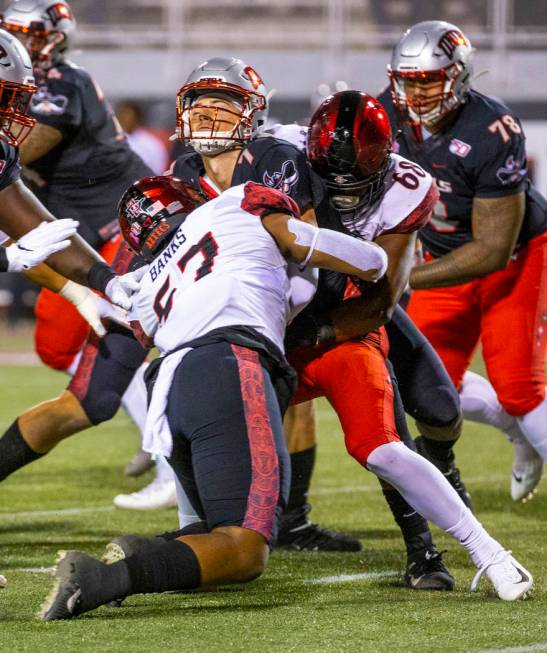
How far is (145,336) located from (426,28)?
210 cm

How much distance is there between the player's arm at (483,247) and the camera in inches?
193

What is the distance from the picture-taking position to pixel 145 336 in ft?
11.7

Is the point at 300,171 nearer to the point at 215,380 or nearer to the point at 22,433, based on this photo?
the point at 215,380

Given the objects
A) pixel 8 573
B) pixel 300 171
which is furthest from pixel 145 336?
pixel 8 573

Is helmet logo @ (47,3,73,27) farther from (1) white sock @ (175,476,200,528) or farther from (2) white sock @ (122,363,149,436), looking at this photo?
(1) white sock @ (175,476,200,528)

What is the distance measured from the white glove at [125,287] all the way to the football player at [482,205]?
4.50ft

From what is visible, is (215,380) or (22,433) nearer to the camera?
(215,380)

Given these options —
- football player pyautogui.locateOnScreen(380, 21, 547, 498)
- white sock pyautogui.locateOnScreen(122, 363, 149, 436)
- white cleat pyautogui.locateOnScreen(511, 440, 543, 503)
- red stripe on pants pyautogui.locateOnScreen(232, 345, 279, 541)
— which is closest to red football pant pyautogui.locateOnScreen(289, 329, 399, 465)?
red stripe on pants pyautogui.locateOnScreen(232, 345, 279, 541)

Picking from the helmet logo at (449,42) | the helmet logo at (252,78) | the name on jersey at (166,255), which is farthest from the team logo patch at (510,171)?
the name on jersey at (166,255)

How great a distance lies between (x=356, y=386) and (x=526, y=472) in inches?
74.1

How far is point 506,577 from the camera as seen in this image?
3582mm

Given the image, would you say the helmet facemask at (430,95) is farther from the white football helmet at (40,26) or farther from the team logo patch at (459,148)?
the white football helmet at (40,26)

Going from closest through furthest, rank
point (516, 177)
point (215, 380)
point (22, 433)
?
1. point (215, 380)
2. point (22, 433)
3. point (516, 177)

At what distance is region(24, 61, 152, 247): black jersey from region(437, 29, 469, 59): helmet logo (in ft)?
4.87
